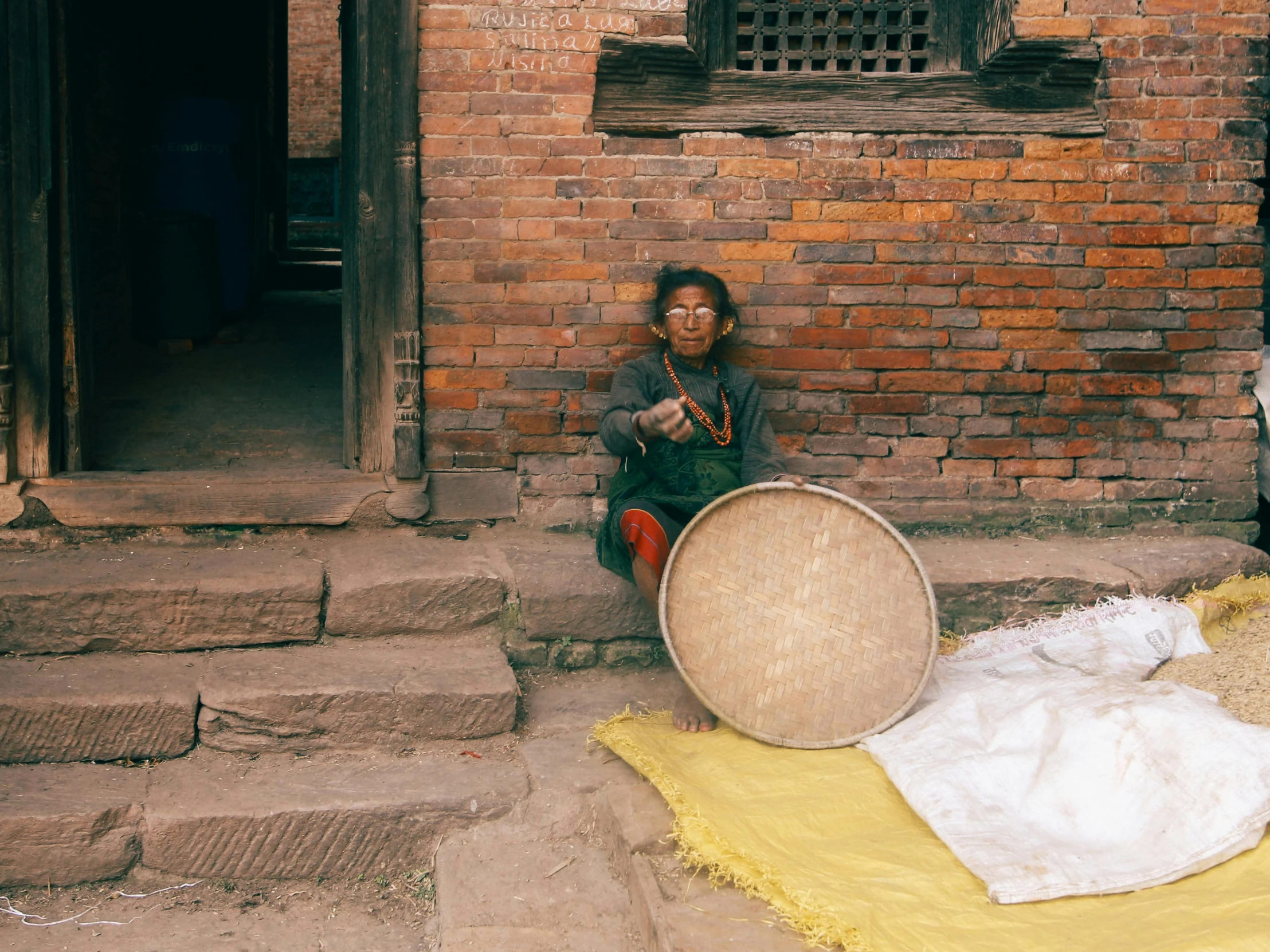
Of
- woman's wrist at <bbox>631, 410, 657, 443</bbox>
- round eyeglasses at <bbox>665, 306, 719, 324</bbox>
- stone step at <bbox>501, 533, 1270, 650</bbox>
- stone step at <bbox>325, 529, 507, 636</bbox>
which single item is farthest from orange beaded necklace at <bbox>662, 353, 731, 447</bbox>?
stone step at <bbox>325, 529, 507, 636</bbox>

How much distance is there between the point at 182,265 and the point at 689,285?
3.60 m

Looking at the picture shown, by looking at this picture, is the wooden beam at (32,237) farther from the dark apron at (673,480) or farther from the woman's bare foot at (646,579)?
the woman's bare foot at (646,579)

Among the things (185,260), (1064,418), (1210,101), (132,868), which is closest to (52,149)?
(185,260)

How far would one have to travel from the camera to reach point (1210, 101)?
13.2 feet

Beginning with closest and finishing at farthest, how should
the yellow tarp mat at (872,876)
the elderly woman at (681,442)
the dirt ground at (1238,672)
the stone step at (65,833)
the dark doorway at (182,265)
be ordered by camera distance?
the yellow tarp mat at (872,876), the stone step at (65,833), the dirt ground at (1238,672), the elderly woman at (681,442), the dark doorway at (182,265)

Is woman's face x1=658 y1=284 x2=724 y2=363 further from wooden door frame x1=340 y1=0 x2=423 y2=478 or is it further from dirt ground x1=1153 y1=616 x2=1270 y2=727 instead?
dirt ground x1=1153 y1=616 x2=1270 y2=727

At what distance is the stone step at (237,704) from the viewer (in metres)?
3.06

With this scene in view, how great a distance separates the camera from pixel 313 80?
52.5 ft

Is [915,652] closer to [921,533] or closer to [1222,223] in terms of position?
[921,533]

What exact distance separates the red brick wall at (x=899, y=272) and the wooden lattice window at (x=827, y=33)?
0.36 metres

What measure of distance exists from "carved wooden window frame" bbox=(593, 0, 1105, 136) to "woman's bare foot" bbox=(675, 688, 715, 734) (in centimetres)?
206

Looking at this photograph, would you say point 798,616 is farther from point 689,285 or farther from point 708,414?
point 689,285

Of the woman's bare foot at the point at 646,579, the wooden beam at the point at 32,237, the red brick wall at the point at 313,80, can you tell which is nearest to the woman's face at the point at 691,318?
the woman's bare foot at the point at 646,579

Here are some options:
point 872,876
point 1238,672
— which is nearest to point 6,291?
point 872,876
